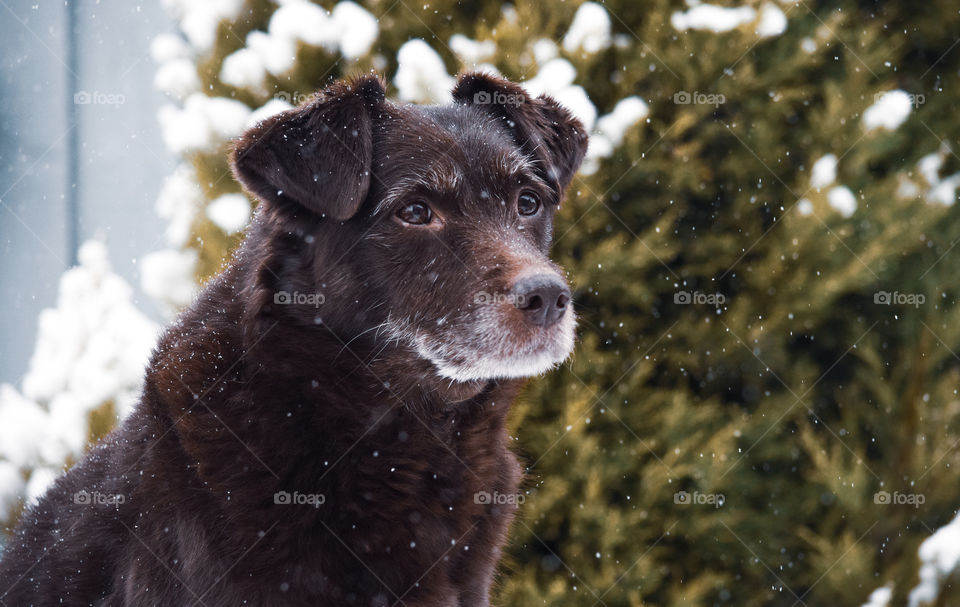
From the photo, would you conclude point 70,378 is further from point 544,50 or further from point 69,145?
point 544,50

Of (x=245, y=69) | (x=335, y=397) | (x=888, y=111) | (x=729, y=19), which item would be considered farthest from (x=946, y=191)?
(x=245, y=69)

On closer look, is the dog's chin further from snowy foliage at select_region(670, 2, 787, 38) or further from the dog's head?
snowy foliage at select_region(670, 2, 787, 38)

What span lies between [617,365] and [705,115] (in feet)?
4.50

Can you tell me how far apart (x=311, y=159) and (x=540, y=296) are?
2.88 feet

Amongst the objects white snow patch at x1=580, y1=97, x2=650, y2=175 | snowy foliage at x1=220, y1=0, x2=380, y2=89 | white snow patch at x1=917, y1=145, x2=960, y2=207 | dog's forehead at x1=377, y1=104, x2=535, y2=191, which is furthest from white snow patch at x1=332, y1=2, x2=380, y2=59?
white snow patch at x1=917, y1=145, x2=960, y2=207

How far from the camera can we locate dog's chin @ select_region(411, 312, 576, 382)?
102 inches

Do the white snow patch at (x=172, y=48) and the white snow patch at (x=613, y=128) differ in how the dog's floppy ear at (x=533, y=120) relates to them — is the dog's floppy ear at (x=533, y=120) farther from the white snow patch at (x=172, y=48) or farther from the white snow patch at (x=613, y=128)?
the white snow patch at (x=172, y=48)

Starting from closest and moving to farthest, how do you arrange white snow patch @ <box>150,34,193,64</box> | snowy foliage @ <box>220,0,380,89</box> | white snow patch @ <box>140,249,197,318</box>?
snowy foliage @ <box>220,0,380,89</box>, white snow patch @ <box>140,249,197,318</box>, white snow patch @ <box>150,34,193,64</box>

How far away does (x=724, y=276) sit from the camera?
13.1ft

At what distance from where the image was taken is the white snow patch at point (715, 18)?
3967 millimetres

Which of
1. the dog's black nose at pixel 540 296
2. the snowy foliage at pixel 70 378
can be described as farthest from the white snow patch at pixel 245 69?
the dog's black nose at pixel 540 296

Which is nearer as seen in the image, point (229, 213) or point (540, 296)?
point (540, 296)

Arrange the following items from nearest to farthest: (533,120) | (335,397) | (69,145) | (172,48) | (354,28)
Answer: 1. (335,397)
2. (533,120)
3. (354,28)
4. (172,48)
5. (69,145)

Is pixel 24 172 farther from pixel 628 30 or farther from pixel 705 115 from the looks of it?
pixel 705 115
